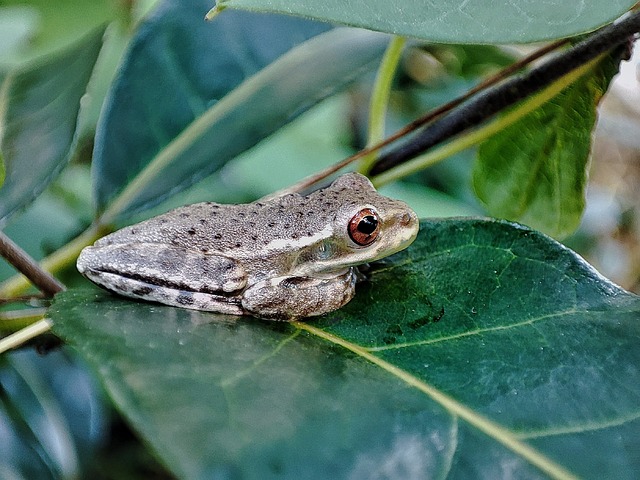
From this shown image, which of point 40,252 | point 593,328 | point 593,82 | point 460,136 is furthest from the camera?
point 40,252

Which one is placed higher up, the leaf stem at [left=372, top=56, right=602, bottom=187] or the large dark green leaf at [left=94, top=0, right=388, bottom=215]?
the large dark green leaf at [left=94, top=0, right=388, bottom=215]

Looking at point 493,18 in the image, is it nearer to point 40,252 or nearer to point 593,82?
point 593,82

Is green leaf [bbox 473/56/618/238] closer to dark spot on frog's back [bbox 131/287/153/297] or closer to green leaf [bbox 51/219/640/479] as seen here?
green leaf [bbox 51/219/640/479]

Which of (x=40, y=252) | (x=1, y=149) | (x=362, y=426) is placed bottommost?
(x=362, y=426)

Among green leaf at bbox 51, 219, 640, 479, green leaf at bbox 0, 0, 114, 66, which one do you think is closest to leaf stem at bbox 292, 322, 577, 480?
green leaf at bbox 51, 219, 640, 479

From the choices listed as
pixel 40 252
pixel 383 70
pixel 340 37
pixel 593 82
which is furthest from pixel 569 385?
pixel 40 252

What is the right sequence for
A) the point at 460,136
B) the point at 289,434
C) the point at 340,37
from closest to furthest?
1. the point at 289,434
2. the point at 460,136
3. the point at 340,37

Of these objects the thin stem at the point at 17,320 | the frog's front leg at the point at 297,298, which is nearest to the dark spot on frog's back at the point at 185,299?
the frog's front leg at the point at 297,298
